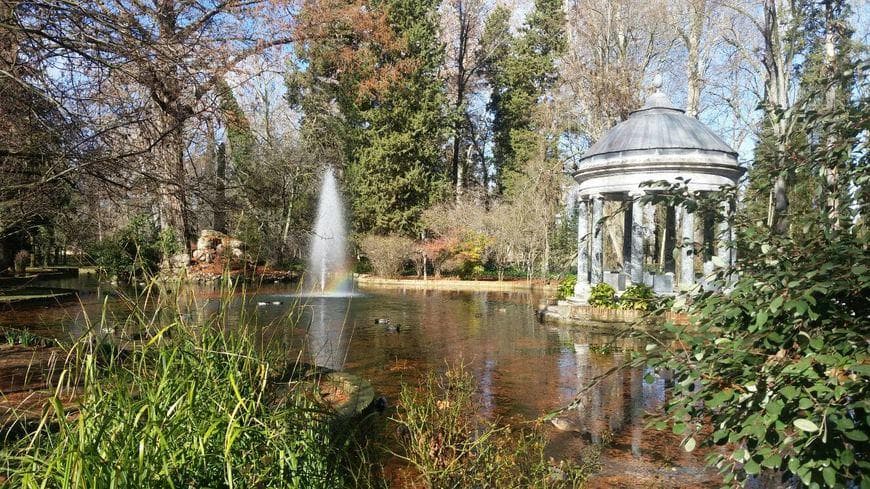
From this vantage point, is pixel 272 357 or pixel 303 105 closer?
pixel 272 357

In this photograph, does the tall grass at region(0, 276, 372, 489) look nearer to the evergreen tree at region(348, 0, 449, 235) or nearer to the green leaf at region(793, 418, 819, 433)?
the green leaf at region(793, 418, 819, 433)

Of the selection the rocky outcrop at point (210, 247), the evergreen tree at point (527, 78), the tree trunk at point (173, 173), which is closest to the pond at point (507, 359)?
the tree trunk at point (173, 173)

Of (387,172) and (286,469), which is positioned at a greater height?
(387,172)

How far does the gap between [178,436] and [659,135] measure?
43.0ft

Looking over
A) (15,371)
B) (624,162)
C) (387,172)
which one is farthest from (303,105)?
(15,371)

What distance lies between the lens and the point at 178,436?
235 centimetres

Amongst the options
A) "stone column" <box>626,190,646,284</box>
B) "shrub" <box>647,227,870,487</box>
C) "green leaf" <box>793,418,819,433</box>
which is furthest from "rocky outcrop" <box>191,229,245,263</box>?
"green leaf" <box>793,418,819,433</box>

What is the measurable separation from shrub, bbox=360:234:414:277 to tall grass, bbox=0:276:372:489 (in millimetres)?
22315

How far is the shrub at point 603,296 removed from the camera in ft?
44.1

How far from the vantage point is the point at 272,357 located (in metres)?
3.63

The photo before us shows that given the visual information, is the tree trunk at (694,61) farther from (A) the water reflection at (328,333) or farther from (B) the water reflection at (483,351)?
(A) the water reflection at (328,333)

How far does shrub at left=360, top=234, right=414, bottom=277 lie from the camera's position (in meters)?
25.5

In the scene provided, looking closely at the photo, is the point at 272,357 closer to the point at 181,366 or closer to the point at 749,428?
the point at 181,366

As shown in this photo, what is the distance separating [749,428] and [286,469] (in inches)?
71.5
